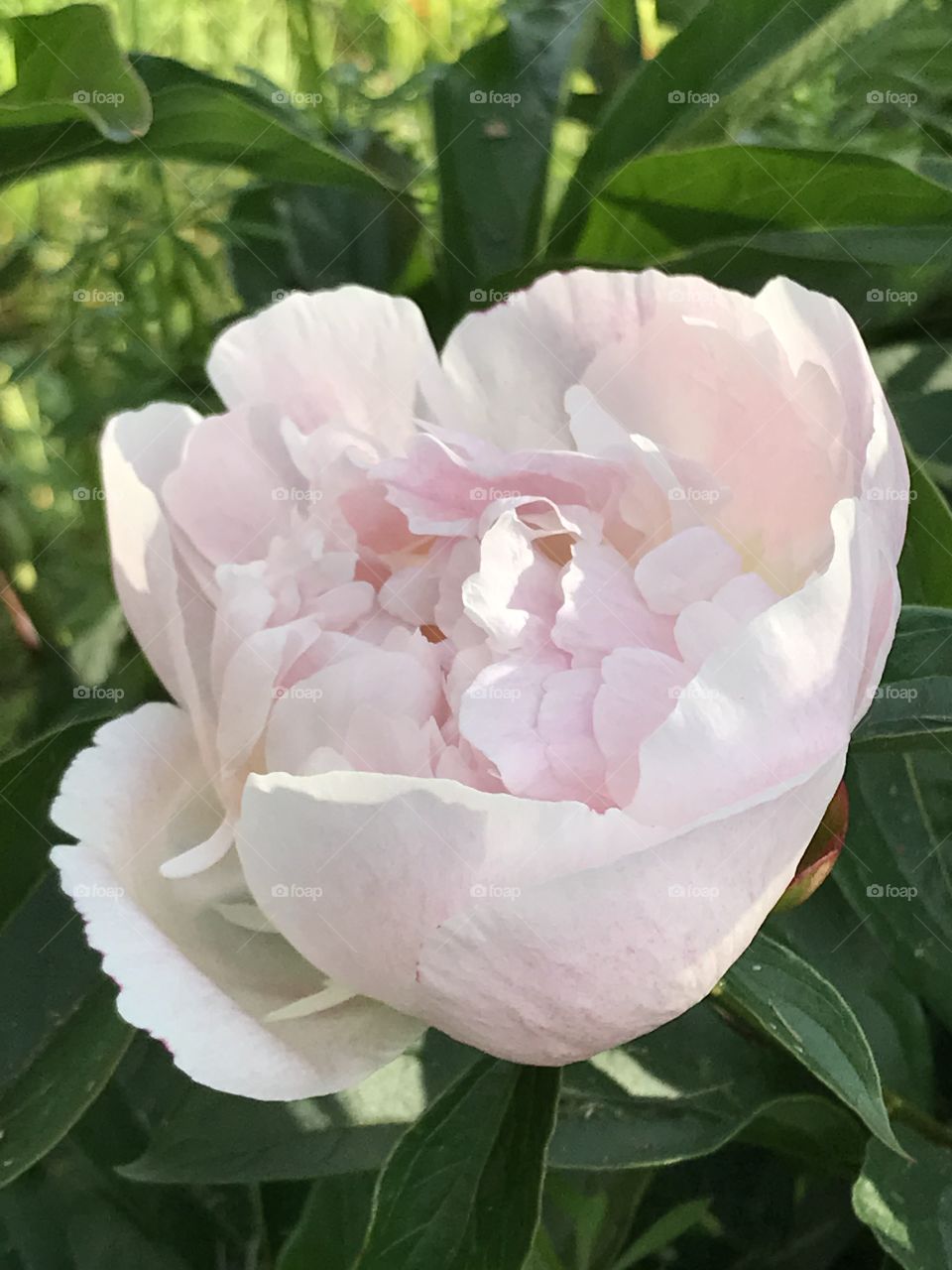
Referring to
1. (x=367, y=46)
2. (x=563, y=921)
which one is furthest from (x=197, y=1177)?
(x=367, y=46)

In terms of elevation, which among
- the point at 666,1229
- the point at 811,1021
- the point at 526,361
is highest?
the point at 526,361

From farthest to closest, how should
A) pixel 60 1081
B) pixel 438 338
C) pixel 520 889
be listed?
pixel 438 338 < pixel 60 1081 < pixel 520 889

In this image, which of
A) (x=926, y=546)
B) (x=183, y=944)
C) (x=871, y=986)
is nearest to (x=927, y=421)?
(x=926, y=546)

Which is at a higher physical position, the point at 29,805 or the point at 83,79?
the point at 83,79

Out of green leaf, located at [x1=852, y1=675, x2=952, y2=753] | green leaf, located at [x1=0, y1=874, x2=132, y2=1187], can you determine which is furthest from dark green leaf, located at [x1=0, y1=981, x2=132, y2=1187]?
green leaf, located at [x1=852, y1=675, x2=952, y2=753]

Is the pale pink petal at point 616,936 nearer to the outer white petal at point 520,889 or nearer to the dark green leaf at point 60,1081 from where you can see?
the outer white petal at point 520,889

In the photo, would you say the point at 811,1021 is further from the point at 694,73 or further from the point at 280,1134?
the point at 694,73

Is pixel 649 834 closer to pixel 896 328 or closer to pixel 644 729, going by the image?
pixel 644 729
